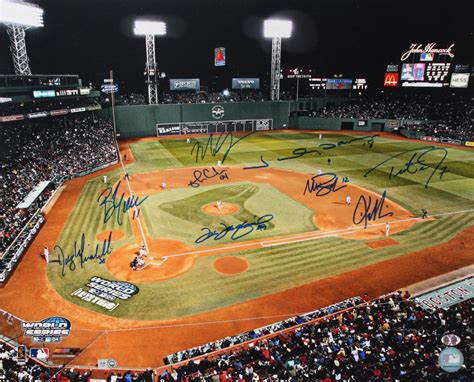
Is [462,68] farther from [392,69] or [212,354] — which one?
[212,354]

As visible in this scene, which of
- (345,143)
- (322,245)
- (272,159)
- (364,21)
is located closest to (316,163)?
(272,159)

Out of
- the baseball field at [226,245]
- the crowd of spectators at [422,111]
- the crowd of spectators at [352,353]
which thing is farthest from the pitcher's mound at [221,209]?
the crowd of spectators at [422,111]

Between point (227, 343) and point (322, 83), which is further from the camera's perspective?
point (322, 83)

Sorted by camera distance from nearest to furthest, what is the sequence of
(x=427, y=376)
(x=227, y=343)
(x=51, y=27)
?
(x=427, y=376), (x=227, y=343), (x=51, y=27)

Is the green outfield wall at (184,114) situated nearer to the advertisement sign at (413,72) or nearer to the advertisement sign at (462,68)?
the advertisement sign at (413,72)

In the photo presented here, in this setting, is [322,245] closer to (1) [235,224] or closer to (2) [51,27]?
(1) [235,224]
